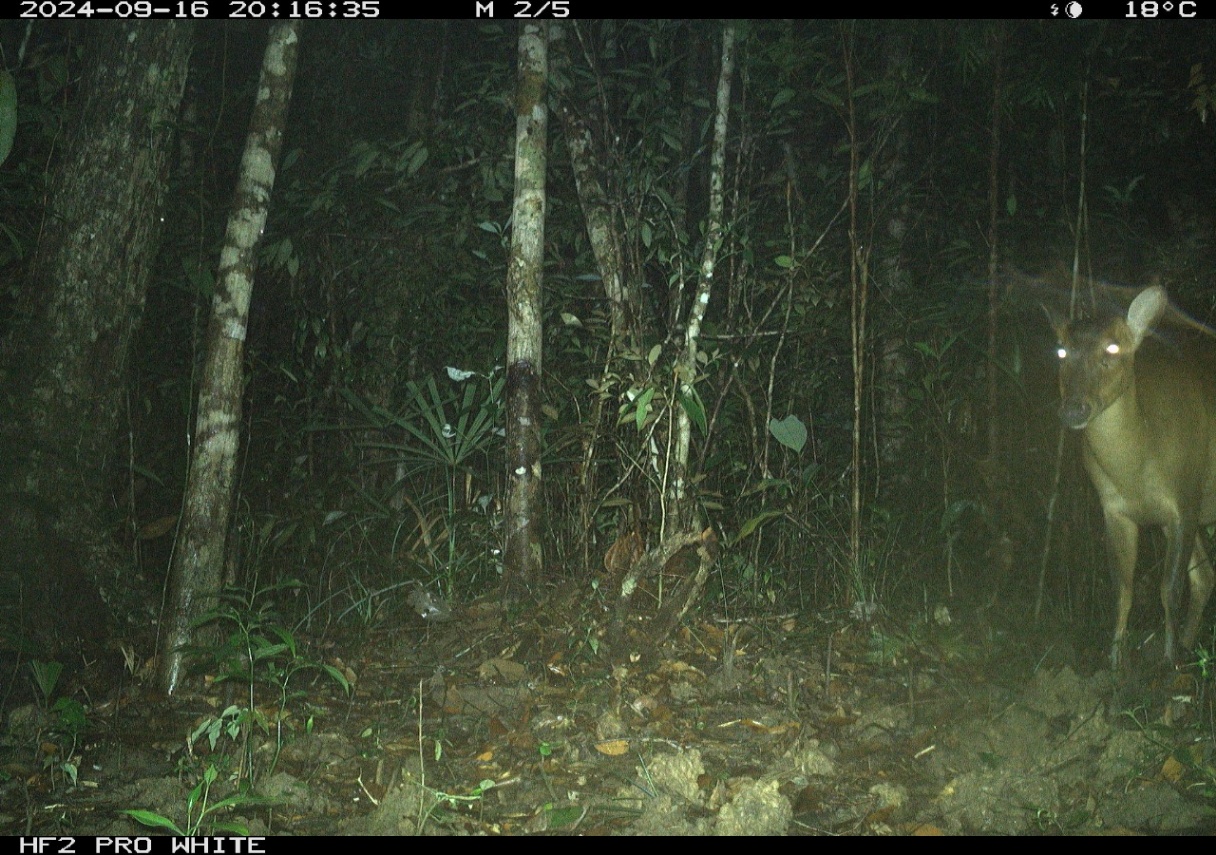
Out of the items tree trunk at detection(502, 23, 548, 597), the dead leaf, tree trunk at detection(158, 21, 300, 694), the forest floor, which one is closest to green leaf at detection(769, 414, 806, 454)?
the forest floor

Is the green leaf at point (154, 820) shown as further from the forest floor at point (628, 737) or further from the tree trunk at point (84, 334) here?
the tree trunk at point (84, 334)

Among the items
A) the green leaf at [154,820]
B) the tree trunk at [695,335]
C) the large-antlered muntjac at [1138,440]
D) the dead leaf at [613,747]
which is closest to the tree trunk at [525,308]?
the tree trunk at [695,335]

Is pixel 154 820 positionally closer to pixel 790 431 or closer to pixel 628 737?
pixel 628 737

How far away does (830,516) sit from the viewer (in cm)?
589

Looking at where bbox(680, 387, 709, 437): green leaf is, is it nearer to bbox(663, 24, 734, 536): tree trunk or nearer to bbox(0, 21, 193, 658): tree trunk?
bbox(663, 24, 734, 536): tree trunk

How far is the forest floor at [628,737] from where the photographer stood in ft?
11.4

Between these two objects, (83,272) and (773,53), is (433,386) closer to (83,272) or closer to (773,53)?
(83,272)

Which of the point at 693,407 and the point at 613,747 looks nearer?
the point at 613,747

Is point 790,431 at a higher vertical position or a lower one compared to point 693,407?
lower

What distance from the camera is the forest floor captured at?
3.47 m

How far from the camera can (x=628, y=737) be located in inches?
159

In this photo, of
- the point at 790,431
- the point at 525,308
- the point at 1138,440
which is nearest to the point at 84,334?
the point at 525,308
